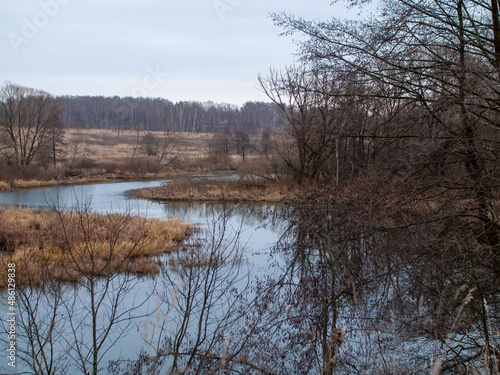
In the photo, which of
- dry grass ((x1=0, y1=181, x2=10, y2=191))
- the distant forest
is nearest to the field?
dry grass ((x1=0, y1=181, x2=10, y2=191))

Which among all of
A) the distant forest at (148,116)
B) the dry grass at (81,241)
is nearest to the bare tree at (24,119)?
the dry grass at (81,241)

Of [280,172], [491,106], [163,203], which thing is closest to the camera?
[491,106]

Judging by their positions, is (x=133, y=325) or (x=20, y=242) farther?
(x=20, y=242)

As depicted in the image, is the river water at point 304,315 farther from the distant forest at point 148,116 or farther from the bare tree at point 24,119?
the distant forest at point 148,116

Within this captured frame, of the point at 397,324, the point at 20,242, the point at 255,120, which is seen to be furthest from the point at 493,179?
the point at 255,120

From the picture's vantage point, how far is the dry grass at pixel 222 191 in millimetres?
23422

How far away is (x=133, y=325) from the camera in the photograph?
23.3 ft

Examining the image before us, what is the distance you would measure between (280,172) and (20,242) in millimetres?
16115

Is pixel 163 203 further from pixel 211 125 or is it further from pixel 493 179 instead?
pixel 211 125

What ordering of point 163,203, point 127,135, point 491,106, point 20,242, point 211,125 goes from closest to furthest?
1. point 491,106
2. point 20,242
3. point 163,203
4. point 127,135
5. point 211,125

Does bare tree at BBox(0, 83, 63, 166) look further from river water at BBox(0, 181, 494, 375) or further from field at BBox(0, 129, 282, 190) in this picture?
river water at BBox(0, 181, 494, 375)

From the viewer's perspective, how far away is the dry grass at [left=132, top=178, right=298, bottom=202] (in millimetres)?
23422

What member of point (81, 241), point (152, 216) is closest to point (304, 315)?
point (81, 241)

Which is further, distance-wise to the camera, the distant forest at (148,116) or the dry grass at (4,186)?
the distant forest at (148,116)
